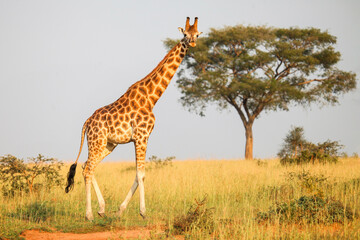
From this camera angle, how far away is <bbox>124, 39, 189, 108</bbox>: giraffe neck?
10234 millimetres

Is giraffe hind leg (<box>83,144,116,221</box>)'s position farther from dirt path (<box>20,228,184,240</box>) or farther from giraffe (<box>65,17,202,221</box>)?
dirt path (<box>20,228,184,240</box>)

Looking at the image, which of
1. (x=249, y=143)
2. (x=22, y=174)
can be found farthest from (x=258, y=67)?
(x=22, y=174)

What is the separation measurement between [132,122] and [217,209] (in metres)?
3.00

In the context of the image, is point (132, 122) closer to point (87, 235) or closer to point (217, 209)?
point (87, 235)

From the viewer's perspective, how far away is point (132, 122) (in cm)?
985

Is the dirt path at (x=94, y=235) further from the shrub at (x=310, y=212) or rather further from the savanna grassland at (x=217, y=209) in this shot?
the shrub at (x=310, y=212)

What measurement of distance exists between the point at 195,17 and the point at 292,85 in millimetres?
23755

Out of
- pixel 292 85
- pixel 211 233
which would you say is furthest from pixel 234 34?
pixel 211 233

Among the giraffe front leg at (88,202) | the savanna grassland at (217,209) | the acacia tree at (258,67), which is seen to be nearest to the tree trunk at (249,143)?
the acacia tree at (258,67)

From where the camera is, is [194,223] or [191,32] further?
[191,32]

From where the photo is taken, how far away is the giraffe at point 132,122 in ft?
31.9

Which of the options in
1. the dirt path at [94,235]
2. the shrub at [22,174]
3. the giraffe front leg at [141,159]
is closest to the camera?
the dirt path at [94,235]

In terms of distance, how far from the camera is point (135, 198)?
12719 millimetres

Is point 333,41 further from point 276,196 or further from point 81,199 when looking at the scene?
point 81,199
